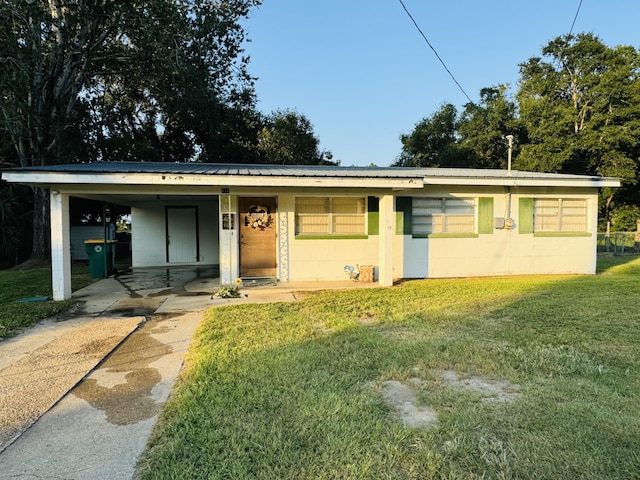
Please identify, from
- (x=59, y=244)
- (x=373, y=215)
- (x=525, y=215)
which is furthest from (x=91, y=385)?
(x=525, y=215)

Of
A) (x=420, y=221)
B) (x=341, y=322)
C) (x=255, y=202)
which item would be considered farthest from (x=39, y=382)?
(x=420, y=221)

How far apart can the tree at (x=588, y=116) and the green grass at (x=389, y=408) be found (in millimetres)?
21514

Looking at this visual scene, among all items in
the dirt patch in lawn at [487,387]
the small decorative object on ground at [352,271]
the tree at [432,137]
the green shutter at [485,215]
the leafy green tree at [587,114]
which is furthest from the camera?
the tree at [432,137]

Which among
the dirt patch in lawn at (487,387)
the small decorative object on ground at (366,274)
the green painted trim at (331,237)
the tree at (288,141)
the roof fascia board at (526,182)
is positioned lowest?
the dirt patch in lawn at (487,387)

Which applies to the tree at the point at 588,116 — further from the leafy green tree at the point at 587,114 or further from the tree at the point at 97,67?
the tree at the point at 97,67

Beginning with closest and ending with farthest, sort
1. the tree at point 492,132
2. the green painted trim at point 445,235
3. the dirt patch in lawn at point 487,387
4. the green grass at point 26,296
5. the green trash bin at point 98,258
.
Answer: the dirt patch in lawn at point 487,387 < the green grass at point 26,296 < the green painted trim at point 445,235 < the green trash bin at point 98,258 < the tree at point 492,132

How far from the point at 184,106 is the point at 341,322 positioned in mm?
15448

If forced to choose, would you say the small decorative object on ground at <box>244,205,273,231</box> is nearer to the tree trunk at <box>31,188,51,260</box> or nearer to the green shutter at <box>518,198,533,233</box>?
the green shutter at <box>518,198,533,233</box>

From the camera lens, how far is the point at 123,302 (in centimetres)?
784

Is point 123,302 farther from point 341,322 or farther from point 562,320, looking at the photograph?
point 562,320

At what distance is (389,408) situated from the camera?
3.22m

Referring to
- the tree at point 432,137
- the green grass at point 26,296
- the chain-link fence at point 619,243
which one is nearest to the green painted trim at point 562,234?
the chain-link fence at point 619,243

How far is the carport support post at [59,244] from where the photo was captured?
25.5 ft

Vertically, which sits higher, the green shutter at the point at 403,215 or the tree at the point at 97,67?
the tree at the point at 97,67
